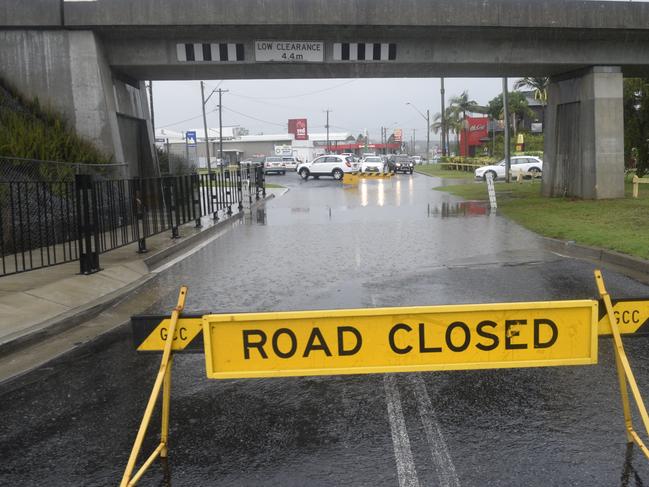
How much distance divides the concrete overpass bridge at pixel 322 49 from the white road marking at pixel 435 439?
14.4m

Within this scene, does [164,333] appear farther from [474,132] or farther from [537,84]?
[474,132]

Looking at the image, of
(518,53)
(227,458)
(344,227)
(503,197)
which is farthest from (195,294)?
(503,197)

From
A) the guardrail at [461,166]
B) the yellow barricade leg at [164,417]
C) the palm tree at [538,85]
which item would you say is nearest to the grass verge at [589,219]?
the yellow barricade leg at [164,417]

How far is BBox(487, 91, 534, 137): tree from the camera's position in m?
72.1

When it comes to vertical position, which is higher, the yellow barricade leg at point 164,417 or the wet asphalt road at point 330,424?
the yellow barricade leg at point 164,417

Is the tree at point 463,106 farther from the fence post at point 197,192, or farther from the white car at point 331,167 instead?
the fence post at point 197,192

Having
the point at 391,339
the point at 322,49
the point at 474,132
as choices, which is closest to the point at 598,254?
the point at 391,339

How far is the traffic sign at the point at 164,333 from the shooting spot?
155 inches

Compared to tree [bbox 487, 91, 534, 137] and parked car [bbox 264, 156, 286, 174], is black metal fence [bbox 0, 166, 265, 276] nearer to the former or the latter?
parked car [bbox 264, 156, 286, 174]

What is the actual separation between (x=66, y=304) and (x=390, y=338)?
18.6 ft

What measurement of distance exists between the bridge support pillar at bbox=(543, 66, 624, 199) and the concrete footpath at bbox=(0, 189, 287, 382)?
51.2 feet

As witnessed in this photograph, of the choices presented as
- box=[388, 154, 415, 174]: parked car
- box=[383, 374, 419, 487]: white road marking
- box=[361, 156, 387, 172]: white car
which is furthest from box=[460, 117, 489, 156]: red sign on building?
box=[383, 374, 419, 487]: white road marking

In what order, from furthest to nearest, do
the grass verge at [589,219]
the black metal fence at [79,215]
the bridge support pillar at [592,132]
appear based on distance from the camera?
the bridge support pillar at [592,132] → the grass verge at [589,219] → the black metal fence at [79,215]

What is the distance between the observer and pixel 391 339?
3.88 m
